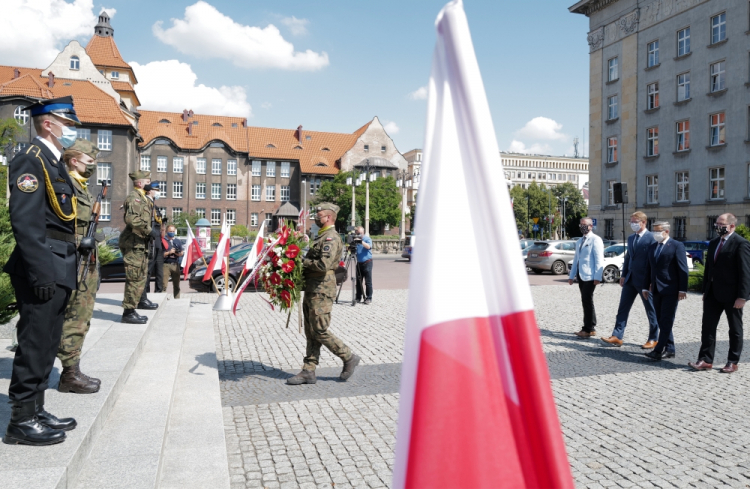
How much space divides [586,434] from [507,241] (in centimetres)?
429

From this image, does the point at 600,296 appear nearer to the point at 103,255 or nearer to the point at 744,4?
the point at 103,255

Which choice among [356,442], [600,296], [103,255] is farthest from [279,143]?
[356,442]

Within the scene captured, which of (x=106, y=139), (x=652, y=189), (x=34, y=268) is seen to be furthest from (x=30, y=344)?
(x=106, y=139)

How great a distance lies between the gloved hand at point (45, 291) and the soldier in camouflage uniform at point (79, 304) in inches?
37.7

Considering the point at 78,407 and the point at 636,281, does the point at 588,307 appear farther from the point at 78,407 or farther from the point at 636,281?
the point at 78,407

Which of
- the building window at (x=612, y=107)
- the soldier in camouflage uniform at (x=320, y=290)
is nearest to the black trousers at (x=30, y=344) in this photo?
the soldier in camouflage uniform at (x=320, y=290)

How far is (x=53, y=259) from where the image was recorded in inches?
141

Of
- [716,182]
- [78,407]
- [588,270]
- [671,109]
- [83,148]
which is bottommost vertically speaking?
[78,407]

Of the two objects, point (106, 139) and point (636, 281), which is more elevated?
point (106, 139)

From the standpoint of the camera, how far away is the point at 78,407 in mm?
4234

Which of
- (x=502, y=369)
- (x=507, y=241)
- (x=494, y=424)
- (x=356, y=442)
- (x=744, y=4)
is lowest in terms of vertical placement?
(x=356, y=442)

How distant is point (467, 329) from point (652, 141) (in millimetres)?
45032

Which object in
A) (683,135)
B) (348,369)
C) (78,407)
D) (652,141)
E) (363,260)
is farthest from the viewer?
(652,141)

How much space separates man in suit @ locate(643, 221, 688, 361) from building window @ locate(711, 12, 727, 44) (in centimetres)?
3415
